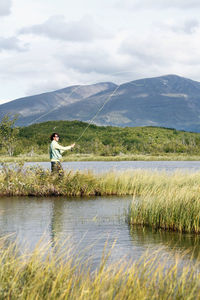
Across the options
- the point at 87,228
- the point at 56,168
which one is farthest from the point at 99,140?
the point at 87,228

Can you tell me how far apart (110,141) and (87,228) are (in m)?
108

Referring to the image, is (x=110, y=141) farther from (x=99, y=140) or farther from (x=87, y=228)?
(x=87, y=228)

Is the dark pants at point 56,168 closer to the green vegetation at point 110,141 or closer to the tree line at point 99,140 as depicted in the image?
the tree line at point 99,140

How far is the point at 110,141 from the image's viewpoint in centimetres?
11681

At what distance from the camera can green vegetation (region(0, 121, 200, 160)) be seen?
8744 cm

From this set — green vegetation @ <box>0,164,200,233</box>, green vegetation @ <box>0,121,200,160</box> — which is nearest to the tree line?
green vegetation @ <box>0,121,200,160</box>

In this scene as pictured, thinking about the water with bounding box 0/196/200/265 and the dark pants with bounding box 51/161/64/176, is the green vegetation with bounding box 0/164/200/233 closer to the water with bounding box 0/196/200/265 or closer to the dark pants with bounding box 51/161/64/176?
the dark pants with bounding box 51/161/64/176

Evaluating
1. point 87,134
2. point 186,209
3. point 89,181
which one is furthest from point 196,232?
point 87,134

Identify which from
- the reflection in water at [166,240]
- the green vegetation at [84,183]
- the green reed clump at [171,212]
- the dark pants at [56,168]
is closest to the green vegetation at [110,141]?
the green vegetation at [84,183]

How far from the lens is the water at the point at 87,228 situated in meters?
7.66

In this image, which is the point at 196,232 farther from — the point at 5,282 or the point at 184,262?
the point at 5,282

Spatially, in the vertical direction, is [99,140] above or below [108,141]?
above

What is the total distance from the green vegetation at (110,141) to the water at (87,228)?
221ft

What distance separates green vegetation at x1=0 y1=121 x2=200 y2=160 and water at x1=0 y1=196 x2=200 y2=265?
221 feet
